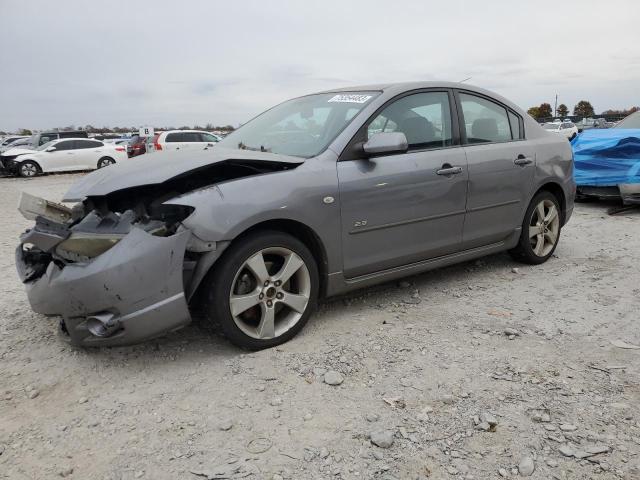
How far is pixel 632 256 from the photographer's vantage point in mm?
5113

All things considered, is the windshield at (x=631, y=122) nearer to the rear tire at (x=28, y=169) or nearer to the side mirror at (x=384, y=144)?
the side mirror at (x=384, y=144)

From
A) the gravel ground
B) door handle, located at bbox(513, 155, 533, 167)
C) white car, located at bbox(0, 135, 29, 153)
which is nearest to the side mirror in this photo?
the gravel ground

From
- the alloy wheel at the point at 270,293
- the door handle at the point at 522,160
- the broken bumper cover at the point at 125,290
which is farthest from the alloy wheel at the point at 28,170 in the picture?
the door handle at the point at 522,160

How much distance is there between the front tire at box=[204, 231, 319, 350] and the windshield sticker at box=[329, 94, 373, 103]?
4.01 feet

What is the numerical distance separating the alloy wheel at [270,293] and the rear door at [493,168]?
1.59 meters

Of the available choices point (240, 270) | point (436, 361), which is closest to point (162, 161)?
point (240, 270)

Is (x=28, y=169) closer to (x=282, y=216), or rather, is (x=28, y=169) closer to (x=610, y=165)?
(x=610, y=165)

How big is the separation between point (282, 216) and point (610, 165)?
6259 millimetres

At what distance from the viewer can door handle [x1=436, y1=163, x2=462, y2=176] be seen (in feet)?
12.6

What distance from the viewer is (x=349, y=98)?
385cm

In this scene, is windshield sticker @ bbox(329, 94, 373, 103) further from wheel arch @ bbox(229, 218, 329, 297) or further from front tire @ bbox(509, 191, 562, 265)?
front tire @ bbox(509, 191, 562, 265)

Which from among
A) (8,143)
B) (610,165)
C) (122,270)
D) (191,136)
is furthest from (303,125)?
(8,143)

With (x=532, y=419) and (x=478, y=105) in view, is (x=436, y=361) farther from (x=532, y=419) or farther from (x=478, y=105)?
(x=478, y=105)

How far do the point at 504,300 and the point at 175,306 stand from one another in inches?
98.3
